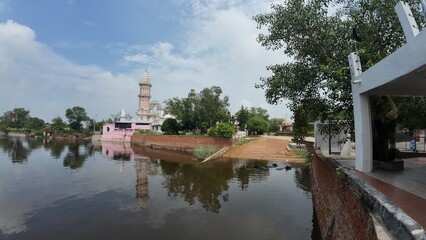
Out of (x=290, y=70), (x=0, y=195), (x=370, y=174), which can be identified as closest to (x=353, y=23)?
(x=290, y=70)

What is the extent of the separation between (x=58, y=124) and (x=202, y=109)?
53.8 meters

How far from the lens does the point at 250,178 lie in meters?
21.8

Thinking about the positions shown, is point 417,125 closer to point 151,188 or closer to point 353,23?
point 353,23

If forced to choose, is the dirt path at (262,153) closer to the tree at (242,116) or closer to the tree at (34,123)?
the tree at (242,116)

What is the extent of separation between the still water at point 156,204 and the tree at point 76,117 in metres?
58.8

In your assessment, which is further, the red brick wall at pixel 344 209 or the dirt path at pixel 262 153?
the dirt path at pixel 262 153

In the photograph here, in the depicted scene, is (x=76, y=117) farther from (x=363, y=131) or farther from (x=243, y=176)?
(x=363, y=131)

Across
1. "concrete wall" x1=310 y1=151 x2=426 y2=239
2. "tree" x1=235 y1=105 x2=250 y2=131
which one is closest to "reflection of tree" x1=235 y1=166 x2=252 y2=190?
"concrete wall" x1=310 y1=151 x2=426 y2=239

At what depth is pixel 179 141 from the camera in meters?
44.5

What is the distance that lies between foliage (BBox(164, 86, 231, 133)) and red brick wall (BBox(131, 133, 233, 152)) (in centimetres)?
369

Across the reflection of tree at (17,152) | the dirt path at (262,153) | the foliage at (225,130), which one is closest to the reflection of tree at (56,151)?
the reflection of tree at (17,152)

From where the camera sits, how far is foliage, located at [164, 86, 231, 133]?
43156mm

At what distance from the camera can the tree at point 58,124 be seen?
259 ft

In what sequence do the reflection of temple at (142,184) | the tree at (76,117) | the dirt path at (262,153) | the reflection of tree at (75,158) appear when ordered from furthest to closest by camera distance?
the tree at (76,117) < the dirt path at (262,153) < the reflection of tree at (75,158) < the reflection of temple at (142,184)
